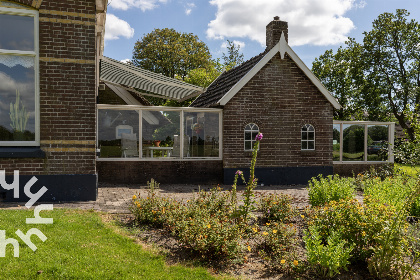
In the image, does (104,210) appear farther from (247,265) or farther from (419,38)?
(419,38)

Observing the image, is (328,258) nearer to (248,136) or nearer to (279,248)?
(279,248)

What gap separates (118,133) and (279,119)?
5501 mm

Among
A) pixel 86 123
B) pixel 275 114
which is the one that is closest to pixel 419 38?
pixel 275 114

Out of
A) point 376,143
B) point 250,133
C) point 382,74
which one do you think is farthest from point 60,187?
point 382,74

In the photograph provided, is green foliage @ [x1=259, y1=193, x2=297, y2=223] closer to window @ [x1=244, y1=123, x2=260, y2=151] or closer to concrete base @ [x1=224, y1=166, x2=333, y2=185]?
concrete base @ [x1=224, y1=166, x2=333, y2=185]

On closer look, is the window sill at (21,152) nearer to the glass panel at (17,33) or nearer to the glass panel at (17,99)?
the glass panel at (17,99)

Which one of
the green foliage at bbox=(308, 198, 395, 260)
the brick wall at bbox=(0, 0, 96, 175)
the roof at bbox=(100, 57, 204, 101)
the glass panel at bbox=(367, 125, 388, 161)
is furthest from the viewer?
the glass panel at bbox=(367, 125, 388, 161)

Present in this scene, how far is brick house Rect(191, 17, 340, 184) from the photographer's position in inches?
506

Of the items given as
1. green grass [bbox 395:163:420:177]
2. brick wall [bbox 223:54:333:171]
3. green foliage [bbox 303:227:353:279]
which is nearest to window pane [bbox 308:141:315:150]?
brick wall [bbox 223:54:333:171]

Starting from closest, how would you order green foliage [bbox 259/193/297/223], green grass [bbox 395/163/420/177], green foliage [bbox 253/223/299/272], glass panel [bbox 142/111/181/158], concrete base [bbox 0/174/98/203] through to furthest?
1. green foliage [bbox 253/223/299/272]
2. green foliage [bbox 259/193/297/223]
3. concrete base [bbox 0/174/98/203]
4. green grass [bbox 395/163/420/177]
5. glass panel [bbox 142/111/181/158]

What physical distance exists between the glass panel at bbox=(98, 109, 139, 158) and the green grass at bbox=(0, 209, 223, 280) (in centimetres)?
611

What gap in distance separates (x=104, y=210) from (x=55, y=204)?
1.30 metres

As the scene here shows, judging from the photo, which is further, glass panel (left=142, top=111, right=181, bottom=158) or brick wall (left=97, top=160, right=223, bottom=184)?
glass panel (left=142, top=111, right=181, bottom=158)

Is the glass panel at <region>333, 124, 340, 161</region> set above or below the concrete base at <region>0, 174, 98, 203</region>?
above
